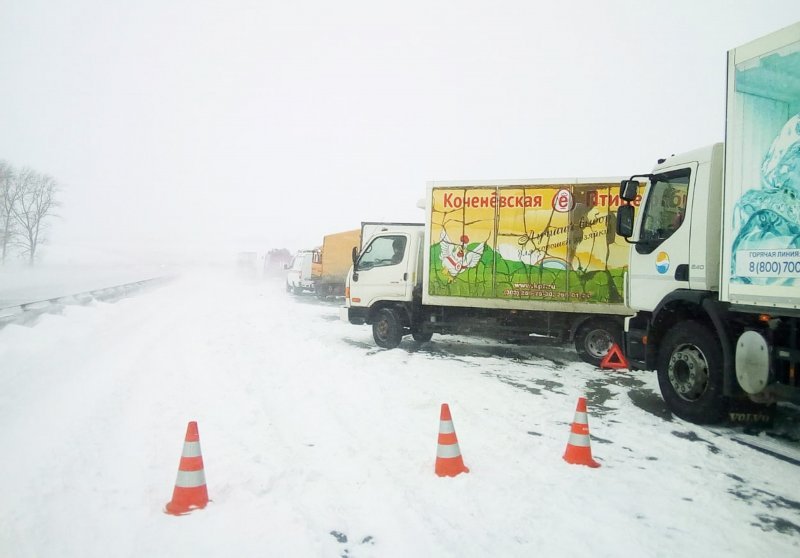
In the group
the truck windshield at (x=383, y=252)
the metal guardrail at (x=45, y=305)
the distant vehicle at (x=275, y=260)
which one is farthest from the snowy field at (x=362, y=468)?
the distant vehicle at (x=275, y=260)

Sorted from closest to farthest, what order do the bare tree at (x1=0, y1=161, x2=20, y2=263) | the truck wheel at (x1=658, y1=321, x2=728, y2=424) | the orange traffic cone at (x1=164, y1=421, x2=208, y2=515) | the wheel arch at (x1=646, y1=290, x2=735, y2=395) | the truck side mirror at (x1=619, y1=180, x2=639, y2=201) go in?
1. the orange traffic cone at (x1=164, y1=421, x2=208, y2=515)
2. the wheel arch at (x1=646, y1=290, x2=735, y2=395)
3. the truck wheel at (x1=658, y1=321, x2=728, y2=424)
4. the truck side mirror at (x1=619, y1=180, x2=639, y2=201)
5. the bare tree at (x1=0, y1=161, x2=20, y2=263)

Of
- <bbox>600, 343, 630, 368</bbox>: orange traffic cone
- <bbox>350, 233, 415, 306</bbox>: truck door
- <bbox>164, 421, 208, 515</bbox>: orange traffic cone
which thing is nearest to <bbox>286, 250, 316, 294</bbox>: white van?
<bbox>350, 233, 415, 306</bbox>: truck door

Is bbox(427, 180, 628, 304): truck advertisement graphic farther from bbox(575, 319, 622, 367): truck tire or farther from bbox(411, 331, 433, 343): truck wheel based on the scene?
bbox(411, 331, 433, 343): truck wheel

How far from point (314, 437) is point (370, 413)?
40.6 inches

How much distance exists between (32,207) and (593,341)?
65.4m

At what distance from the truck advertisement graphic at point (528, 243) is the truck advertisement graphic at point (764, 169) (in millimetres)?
4061

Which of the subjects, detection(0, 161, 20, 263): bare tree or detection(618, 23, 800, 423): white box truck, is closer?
detection(618, 23, 800, 423): white box truck

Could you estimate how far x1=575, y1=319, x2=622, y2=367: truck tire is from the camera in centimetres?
934

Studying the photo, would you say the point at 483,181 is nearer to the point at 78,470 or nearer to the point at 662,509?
the point at 662,509

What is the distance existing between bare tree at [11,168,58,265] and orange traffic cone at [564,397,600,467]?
65050 millimetres

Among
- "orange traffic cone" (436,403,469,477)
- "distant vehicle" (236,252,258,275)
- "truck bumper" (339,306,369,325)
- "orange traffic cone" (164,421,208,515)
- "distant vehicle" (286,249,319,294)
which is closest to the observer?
"orange traffic cone" (164,421,208,515)

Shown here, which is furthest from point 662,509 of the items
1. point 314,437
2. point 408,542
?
point 314,437

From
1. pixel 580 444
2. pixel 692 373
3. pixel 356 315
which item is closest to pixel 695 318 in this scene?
pixel 692 373

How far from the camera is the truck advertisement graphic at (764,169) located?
14.5 feet
